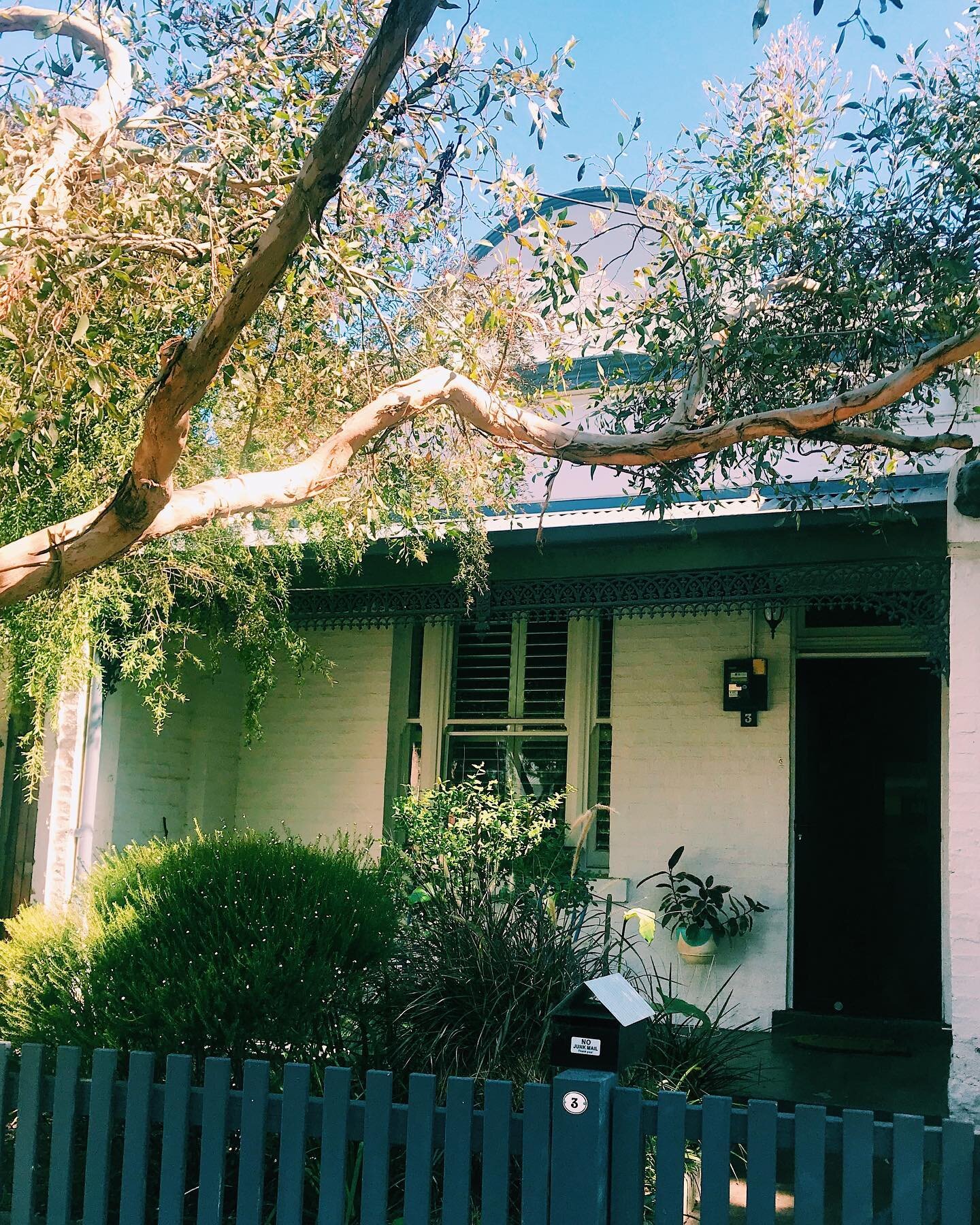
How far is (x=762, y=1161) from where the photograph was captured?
125 inches

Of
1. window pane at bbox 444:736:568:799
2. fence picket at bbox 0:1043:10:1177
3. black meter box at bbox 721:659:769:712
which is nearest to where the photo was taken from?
fence picket at bbox 0:1043:10:1177

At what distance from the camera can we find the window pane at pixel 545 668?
934cm

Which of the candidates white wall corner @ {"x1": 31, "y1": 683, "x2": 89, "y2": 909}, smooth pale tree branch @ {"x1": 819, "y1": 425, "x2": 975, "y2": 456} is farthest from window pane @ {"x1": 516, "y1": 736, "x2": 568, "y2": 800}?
smooth pale tree branch @ {"x1": 819, "y1": 425, "x2": 975, "y2": 456}

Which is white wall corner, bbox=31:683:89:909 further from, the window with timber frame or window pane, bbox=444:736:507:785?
window pane, bbox=444:736:507:785

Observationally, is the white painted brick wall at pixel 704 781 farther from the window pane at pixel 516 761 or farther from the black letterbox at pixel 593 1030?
the black letterbox at pixel 593 1030

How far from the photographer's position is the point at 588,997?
3416 millimetres

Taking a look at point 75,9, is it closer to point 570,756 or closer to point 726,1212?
point 726,1212

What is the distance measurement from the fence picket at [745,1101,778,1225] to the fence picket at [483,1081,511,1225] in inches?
25.5

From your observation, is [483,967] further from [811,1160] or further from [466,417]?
[466,417]

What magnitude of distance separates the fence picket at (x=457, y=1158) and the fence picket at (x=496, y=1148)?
0.05 m

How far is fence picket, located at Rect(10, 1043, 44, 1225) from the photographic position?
3.73 m

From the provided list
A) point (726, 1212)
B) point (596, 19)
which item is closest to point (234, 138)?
point (596, 19)

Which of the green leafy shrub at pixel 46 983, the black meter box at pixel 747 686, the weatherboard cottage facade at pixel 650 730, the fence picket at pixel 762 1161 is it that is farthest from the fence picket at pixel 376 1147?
the black meter box at pixel 747 686

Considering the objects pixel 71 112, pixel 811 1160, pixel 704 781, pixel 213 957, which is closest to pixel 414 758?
pixel 704 781
